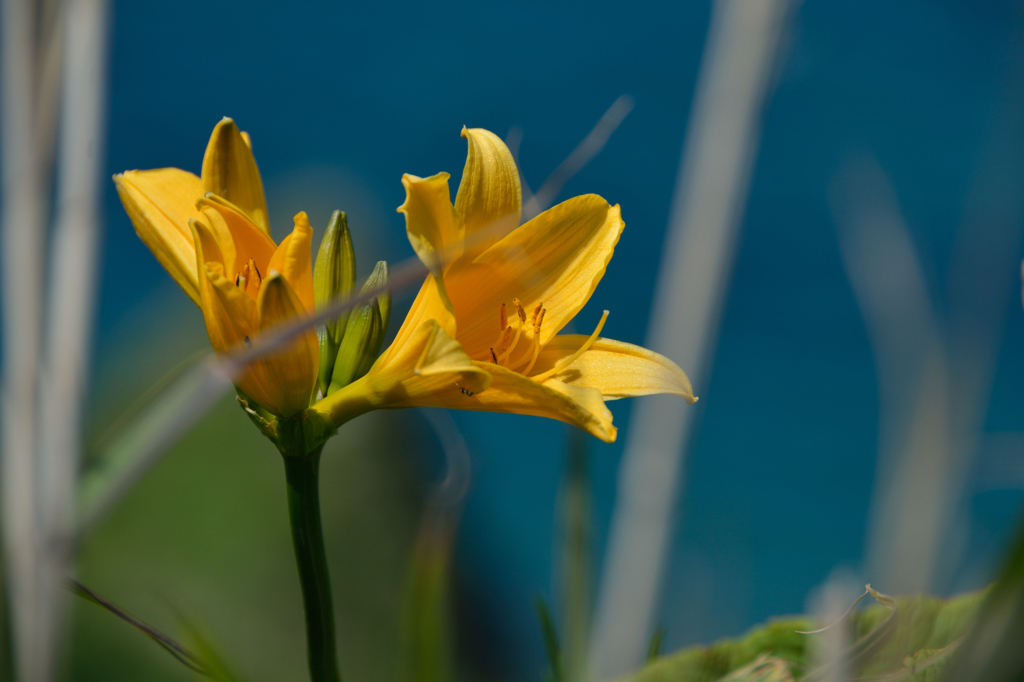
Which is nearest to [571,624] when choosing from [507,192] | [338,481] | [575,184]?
[507,192]

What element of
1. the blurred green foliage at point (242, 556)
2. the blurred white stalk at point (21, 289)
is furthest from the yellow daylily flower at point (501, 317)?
the blurred green foliage at point (242, 556)

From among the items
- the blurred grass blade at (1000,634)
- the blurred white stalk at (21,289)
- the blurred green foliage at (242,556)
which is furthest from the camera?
the blurred green foliage at (242,556)

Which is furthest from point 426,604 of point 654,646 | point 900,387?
point 900,387

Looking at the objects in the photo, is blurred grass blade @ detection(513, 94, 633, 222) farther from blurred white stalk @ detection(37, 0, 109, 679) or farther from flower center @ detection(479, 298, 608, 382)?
blurred white stalk @ detection(37, 0, 109, 679)

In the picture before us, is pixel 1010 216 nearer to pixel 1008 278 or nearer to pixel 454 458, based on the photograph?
pixel 1008 278

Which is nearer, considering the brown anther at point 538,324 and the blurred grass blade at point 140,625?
the blurred grass blade at point 140,625

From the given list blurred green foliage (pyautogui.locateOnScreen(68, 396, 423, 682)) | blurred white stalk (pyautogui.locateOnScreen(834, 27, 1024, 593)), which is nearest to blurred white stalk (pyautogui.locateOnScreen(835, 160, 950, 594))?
blurred white stalk (pyautogui.locateOnScreen(834, 27, 1024, 593))

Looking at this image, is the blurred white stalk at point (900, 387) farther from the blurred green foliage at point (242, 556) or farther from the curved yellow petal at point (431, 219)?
the blurred green foliage at point (242, 556)
